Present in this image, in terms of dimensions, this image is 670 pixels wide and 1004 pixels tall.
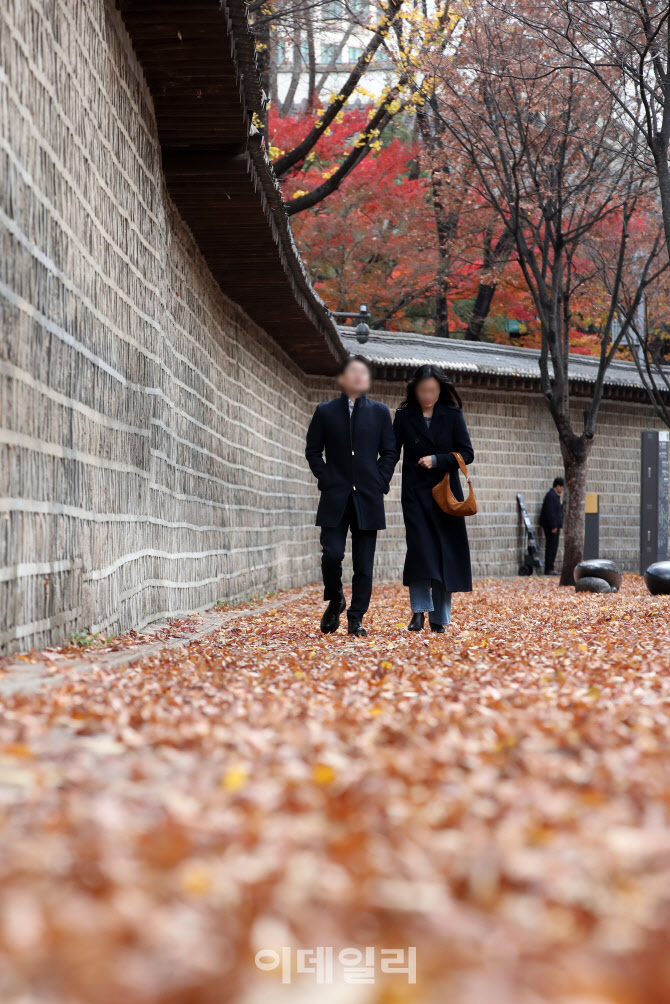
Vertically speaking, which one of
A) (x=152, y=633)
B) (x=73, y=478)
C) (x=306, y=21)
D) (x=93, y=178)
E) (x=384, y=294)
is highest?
(x=306, y=21)

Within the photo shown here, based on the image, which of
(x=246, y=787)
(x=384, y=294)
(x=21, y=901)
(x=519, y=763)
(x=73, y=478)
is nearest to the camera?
(x=21, y=901)

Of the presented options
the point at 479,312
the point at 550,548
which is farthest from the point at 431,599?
the point at 479,312

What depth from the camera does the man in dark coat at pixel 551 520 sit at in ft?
63.6

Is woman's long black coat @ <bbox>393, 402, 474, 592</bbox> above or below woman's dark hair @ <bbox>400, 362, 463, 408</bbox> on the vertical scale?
below

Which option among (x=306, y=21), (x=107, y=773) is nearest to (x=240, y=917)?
(x=107, y=773)

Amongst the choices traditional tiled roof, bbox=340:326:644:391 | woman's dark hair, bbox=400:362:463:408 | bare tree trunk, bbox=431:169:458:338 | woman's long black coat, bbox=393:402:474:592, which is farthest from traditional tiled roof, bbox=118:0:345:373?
bare tree trunk, bbox=431:169:458:338

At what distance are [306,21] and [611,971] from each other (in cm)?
1745

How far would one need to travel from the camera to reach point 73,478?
519cm

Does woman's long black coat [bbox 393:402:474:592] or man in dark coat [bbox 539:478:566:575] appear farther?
man in dark coat [bbox 539:478:566:575]

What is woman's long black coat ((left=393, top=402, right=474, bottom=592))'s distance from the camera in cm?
742

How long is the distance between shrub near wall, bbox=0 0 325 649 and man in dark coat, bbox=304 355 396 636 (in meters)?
1.12

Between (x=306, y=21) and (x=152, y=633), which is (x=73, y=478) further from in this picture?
(x=306, y=21)

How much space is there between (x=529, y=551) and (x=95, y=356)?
573 inches

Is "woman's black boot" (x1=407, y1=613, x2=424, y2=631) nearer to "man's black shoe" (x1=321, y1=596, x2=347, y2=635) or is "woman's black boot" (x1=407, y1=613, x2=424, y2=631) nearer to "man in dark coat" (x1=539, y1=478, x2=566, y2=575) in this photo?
"man's black shoe" (x1=321, y1=596, x2=347, y2=635)
